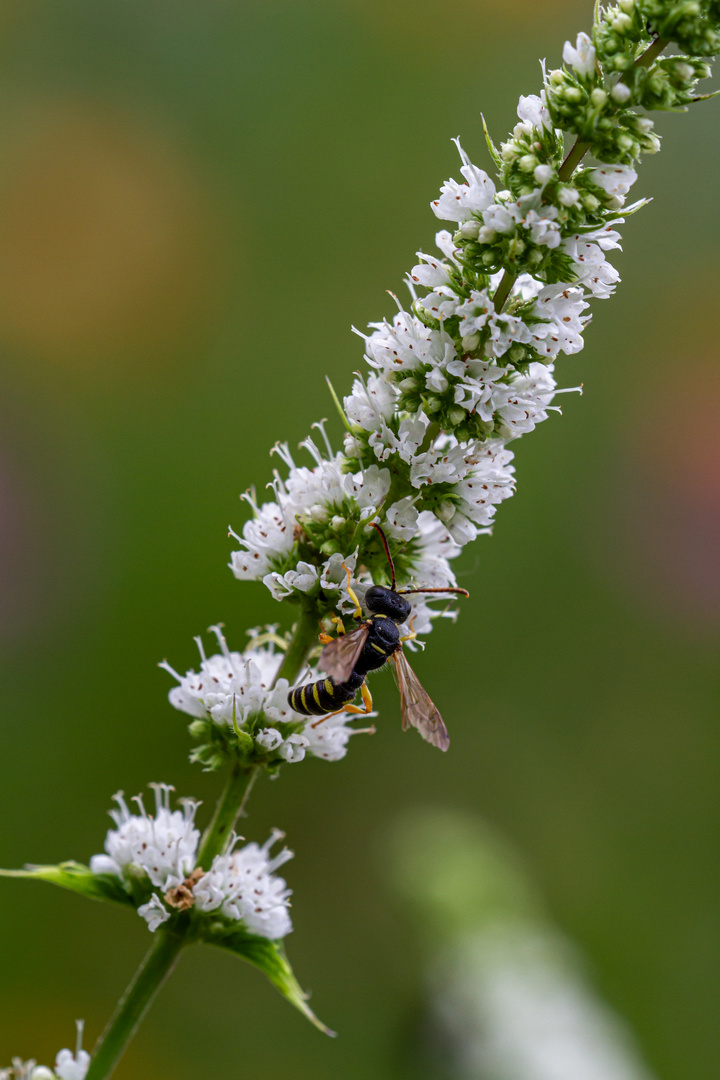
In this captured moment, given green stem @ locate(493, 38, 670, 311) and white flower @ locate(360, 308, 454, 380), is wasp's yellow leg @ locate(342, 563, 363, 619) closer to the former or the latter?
white flower @ locate(360, 308, 454, 380)

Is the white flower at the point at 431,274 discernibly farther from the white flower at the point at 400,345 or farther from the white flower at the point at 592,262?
the white flower at the point at 592,262

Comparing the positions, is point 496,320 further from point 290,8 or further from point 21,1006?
point 290,8

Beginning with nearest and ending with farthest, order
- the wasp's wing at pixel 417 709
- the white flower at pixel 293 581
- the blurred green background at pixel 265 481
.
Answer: the white flower at pixel 293 581 < the wasp's wing at pixel 417 709 < the blurred green background at pixel 265 481

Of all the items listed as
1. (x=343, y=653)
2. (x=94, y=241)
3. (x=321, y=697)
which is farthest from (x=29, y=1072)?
(x=94, y=241)

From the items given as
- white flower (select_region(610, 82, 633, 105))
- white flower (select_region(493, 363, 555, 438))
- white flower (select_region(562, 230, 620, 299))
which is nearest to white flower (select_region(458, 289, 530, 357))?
white flower (select_region(493, 363, 555, 438))

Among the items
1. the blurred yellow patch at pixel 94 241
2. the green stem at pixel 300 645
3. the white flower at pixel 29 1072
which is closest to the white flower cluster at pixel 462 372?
the green stem at pixel 300 645

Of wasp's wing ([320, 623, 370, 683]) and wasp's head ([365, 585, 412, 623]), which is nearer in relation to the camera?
wasp's wing ([320, 623, 370, 683])

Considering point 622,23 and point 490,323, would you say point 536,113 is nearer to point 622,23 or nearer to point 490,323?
point 622,23
